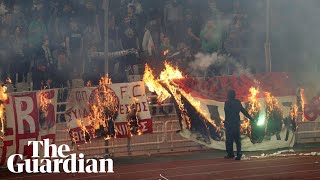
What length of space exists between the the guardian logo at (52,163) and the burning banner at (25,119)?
0.35 feet

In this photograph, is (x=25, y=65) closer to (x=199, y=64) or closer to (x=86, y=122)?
(x=86, y=122)

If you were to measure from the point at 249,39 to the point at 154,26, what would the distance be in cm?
349

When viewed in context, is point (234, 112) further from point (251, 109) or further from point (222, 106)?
point (251, 109)

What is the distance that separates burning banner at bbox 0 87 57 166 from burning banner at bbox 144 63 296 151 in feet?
7.82

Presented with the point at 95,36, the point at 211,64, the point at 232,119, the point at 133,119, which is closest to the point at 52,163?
the point at 133,119

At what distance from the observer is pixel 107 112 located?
10.6 meters

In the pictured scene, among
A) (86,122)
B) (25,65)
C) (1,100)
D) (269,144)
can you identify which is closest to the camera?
(1,100)

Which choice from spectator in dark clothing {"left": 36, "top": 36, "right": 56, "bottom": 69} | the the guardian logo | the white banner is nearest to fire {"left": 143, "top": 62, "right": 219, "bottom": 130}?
the white banner

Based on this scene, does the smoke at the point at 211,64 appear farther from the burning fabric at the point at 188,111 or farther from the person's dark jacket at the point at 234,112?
the person's dark jacket at the point at 234,112

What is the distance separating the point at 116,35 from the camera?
48.6 feet

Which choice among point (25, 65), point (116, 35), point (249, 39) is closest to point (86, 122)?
point (25, 65)

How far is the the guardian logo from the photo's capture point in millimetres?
9625

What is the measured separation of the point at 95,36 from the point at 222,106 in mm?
5261

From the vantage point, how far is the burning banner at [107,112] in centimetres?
1038
